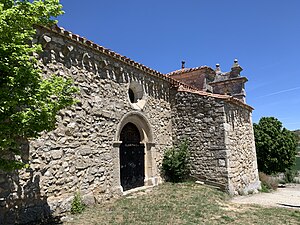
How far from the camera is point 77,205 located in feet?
18.5

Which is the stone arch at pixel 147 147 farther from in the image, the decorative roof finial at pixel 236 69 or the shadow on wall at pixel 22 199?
the decorative roof finial at pixel 236 69

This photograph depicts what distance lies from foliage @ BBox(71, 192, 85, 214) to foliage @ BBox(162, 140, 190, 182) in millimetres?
3946

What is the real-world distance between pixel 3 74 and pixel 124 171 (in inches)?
194

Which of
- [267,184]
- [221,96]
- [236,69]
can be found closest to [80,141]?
[221,96]

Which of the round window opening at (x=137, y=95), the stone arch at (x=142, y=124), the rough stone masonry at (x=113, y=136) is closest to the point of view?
the rough stone masonry at (x=113, y=136)

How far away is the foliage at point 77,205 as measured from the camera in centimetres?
559

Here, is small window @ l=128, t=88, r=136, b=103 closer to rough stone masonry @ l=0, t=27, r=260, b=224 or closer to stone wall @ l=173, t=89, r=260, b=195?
rough stone masonry @ l=0, t=27, r=260, b=224

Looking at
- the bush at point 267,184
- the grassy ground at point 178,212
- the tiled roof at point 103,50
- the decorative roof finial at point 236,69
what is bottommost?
the bush at point 267,184

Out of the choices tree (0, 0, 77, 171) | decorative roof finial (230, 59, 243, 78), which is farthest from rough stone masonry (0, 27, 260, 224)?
decorative roof finial (230, 59, 243, 78)

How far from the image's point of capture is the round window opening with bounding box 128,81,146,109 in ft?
27.6

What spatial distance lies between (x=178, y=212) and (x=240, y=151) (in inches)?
209

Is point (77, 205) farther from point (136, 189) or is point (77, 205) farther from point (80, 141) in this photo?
point (136, 189)

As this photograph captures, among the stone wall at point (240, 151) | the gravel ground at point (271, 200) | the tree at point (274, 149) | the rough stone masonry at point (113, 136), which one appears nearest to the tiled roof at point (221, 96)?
the rough stone masonry at point (113, 136)

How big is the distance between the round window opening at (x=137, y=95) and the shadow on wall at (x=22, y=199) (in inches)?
161
